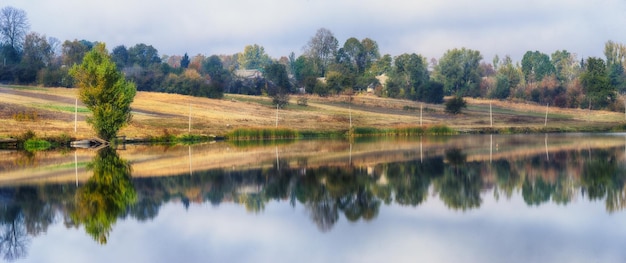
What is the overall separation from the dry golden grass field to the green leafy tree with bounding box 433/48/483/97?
757 inches

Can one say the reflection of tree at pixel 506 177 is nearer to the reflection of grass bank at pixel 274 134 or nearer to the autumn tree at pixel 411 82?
the reflection of grass bank at pixel 274 134

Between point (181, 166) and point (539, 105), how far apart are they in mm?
92938

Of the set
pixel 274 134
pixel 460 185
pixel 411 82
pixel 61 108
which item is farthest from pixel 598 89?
pixel 460 185

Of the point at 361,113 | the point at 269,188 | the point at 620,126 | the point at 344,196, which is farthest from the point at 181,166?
the point at 620,126

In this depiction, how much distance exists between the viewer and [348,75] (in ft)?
388

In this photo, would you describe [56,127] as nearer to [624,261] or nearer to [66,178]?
[66,178]

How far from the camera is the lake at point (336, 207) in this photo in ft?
44.2

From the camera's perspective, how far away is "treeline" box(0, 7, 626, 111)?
102m

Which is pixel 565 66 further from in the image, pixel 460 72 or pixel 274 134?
pixel 274 134

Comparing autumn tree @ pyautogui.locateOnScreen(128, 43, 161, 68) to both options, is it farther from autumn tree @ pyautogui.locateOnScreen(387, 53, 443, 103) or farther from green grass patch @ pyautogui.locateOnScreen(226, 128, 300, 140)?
green grass patch @ pyautogui.locateOnScreen(226, 128, 300, 140)

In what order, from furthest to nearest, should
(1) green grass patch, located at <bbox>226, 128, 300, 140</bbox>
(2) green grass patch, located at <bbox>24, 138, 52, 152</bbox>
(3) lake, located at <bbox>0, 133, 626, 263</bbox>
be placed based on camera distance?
1. (1) green grass patch, located at <bbox>226, 128, 300, 140</bbox>
2. (2) green grass patch, located at <bbox>24, 138, 52, 152</bbox>
3. (3) lake, located at <bbox>0, 133, 626, 263</bbox>

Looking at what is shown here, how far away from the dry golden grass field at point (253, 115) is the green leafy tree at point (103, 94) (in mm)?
3271

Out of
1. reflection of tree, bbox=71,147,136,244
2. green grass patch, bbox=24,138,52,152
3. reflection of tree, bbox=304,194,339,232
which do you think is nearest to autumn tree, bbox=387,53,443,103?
green grass patch, bbox=24,138,52,152

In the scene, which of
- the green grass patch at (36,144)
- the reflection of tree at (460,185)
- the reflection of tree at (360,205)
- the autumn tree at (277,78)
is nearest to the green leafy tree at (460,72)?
the autumn tree at (277,78)
